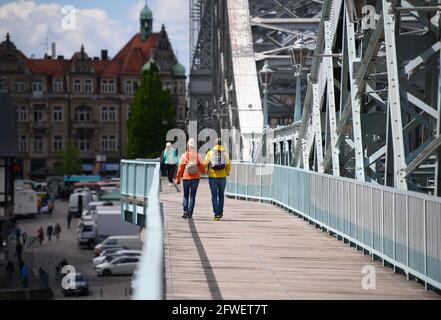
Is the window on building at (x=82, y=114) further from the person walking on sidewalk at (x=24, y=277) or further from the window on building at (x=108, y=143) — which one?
the person walking on sidewalk at (x=24, y=277)

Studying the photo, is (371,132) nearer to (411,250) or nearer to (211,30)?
(411,250)

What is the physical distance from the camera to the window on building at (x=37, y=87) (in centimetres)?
13800

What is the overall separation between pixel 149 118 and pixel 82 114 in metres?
34.6

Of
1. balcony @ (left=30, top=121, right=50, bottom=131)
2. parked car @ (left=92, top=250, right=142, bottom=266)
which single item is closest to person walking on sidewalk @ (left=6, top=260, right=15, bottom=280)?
parked car @ (left=92, top=250, right=142, bottom=266)

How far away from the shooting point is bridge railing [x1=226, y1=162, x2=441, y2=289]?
13.5 meters

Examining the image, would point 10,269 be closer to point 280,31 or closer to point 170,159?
point 280,31

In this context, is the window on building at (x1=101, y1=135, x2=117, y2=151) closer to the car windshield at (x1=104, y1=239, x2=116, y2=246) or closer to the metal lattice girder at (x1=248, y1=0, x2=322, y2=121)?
the car windshield at (x1=104, y1=239, x2=116, y2=246)

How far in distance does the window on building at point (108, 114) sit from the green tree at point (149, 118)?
32.5m

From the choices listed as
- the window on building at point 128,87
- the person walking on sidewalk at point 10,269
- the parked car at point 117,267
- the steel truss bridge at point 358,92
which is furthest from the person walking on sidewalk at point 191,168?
the window on building at point 128,87

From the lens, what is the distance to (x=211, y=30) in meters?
89.6

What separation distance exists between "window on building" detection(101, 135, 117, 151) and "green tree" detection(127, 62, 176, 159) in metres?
32.5

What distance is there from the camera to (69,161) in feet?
431
